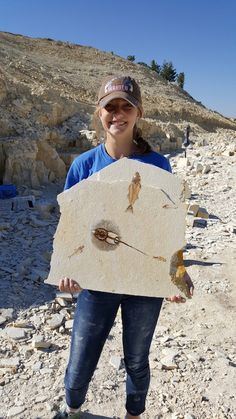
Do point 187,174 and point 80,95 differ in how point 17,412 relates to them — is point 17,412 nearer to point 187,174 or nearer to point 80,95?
point 187,174

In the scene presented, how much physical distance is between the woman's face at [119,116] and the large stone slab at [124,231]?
0.21 metres

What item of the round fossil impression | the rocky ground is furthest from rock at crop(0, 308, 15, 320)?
the round fossil impression

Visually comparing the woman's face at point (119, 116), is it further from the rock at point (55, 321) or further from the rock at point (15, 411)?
the rock at point (55, 321)

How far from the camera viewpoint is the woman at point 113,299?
1.80m

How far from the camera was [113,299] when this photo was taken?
1.87 meters

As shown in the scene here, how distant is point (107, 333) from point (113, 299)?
22cm

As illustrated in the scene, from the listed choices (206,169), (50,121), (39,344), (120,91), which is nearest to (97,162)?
(120,91)

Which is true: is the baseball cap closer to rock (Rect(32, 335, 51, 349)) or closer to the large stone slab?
the large stone slab

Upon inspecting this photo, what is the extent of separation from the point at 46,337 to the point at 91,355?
5.43 ft

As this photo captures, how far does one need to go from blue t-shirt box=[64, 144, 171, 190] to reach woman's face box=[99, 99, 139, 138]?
0.40 ft

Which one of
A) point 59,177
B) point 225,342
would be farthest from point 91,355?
point 59,177

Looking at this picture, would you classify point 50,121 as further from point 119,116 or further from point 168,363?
point 119,116

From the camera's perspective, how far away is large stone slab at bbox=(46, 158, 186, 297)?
1676 mm

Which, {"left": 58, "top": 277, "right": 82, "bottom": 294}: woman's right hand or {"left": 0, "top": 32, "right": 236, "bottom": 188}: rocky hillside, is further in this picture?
{"left": 0, "top": 32, "right": 236, "bottom": 188}: rocky hillside
